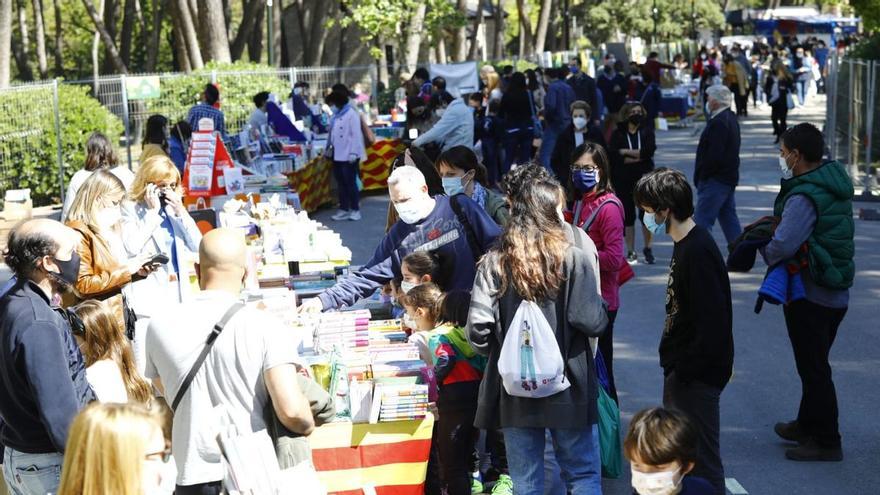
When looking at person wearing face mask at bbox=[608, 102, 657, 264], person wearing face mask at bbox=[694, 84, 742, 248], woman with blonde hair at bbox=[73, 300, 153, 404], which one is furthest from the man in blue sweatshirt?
person wearing face mask at bbox=[608, 102, 657, 264]

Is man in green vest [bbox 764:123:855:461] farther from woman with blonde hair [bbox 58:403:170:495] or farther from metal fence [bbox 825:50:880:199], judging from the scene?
metal fence [bbox 825:50:880:199]

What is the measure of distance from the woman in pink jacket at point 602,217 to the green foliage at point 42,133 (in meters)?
13.5

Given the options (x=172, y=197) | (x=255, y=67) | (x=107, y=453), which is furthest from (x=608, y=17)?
(x=107, y=453)

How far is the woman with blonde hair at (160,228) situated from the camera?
28.2ft

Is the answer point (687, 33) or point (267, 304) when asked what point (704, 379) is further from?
point (687, 33)

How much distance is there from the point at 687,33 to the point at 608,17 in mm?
13432

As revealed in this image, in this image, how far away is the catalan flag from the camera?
20.0ft

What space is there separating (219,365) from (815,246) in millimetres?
4006

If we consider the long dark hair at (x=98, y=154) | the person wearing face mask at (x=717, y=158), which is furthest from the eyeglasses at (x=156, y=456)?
the person wearing face mask at (x=717, y=158)

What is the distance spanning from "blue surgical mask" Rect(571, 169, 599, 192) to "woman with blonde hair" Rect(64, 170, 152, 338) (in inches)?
108

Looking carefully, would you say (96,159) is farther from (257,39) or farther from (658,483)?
(257,39)

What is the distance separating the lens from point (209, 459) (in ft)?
15.5

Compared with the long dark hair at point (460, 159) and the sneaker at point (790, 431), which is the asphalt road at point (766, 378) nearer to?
the sneaker at point (790, 431)

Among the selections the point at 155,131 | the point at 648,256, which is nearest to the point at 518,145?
the point at 648,256
